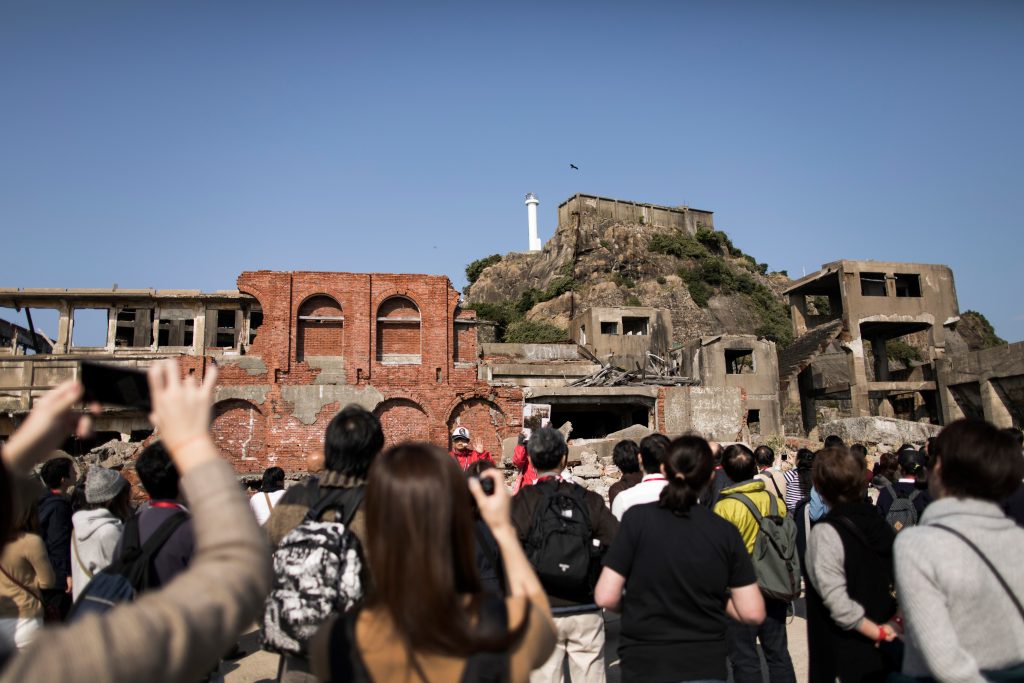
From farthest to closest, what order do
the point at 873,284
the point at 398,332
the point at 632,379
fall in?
the point at 873,284 < the point at 632,379 < the point at 398,332

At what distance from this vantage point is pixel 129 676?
122 cm

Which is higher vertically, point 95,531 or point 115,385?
point 115,385

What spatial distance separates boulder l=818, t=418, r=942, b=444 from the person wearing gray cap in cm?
2377

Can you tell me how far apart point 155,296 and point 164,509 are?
24757 mm

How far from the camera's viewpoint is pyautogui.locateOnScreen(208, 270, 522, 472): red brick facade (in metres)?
23.1

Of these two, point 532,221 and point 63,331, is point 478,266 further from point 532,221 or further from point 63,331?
point 63,331

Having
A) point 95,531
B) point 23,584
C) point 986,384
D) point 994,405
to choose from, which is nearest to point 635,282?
point 986,384

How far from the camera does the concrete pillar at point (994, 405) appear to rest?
25216 millimetres

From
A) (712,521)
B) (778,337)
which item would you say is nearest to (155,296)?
(712,521)

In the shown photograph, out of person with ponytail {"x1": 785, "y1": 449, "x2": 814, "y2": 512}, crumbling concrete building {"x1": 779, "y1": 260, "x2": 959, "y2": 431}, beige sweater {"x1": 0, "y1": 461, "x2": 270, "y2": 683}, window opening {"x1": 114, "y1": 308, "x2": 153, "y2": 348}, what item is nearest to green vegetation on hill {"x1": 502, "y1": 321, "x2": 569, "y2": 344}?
crumbling concrete building {"x1": 779, "y1": 260, "x2": 959, "y2": 431}

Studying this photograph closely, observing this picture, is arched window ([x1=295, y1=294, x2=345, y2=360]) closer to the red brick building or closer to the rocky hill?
the red brick building

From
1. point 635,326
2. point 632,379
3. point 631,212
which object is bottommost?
point 632,379

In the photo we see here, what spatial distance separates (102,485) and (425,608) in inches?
126

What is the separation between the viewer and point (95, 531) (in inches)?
157
